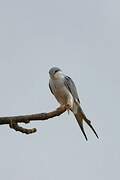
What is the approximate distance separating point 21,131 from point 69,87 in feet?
20.1

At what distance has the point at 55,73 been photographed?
10711 mm

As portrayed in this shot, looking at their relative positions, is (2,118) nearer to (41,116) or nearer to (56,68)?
(41,116)

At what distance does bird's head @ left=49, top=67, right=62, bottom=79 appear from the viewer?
10.7m

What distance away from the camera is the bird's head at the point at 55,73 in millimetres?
10664

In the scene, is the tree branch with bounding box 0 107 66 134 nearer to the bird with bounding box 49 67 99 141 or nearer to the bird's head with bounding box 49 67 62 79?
the bird with bounding box 49 67 99 141

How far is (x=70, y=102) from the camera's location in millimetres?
10219

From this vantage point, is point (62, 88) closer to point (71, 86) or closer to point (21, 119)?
point (71, 86)

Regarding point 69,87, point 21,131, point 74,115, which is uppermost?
point 69,87

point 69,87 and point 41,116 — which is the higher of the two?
point 69,87

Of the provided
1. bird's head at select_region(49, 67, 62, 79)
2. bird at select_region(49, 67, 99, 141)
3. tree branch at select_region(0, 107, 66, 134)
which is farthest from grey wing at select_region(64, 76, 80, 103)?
tree branch at select_region(0, 107, 66, 134)

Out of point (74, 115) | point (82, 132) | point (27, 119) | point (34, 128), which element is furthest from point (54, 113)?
point (74, 115)

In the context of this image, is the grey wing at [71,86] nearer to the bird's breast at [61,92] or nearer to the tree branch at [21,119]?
the bird's breast at [61,92]

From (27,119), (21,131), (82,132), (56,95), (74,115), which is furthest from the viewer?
(56,95)

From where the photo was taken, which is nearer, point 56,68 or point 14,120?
point 14,120
